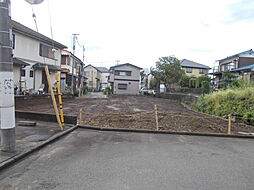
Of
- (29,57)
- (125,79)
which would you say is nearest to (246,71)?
(125,79)

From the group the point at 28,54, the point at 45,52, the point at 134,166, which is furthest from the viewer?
the point at 45,52

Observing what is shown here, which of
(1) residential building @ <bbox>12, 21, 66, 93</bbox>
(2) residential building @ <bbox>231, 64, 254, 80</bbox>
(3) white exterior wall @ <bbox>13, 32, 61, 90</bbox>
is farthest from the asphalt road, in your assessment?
(2) residential building @ <bbox>231, 64, 254, 80</bbox>

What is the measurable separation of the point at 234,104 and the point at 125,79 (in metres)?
31.9

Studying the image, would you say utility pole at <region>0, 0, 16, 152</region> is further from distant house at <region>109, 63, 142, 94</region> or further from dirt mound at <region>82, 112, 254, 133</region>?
distant house at <region>109, 63, 142, 94</region>

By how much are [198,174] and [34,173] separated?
302cm

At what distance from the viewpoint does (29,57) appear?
58.1 feet

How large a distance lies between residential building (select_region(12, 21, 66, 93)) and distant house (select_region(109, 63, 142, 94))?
68.8ft

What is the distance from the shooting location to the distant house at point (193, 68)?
157ft

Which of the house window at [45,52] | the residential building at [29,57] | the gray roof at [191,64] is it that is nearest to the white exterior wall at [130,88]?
the gray roof at [191,64]

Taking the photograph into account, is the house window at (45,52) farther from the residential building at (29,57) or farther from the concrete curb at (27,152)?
the concrete curb at (27,152)

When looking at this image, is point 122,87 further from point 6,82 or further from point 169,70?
point 6,82

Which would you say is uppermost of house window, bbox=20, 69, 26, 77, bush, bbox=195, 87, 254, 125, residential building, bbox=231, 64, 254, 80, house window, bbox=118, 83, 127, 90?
residential building, bbox=231, 64, 254, 80

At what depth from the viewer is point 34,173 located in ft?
10.9

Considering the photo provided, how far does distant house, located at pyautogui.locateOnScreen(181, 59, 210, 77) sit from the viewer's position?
4781 centimetres
